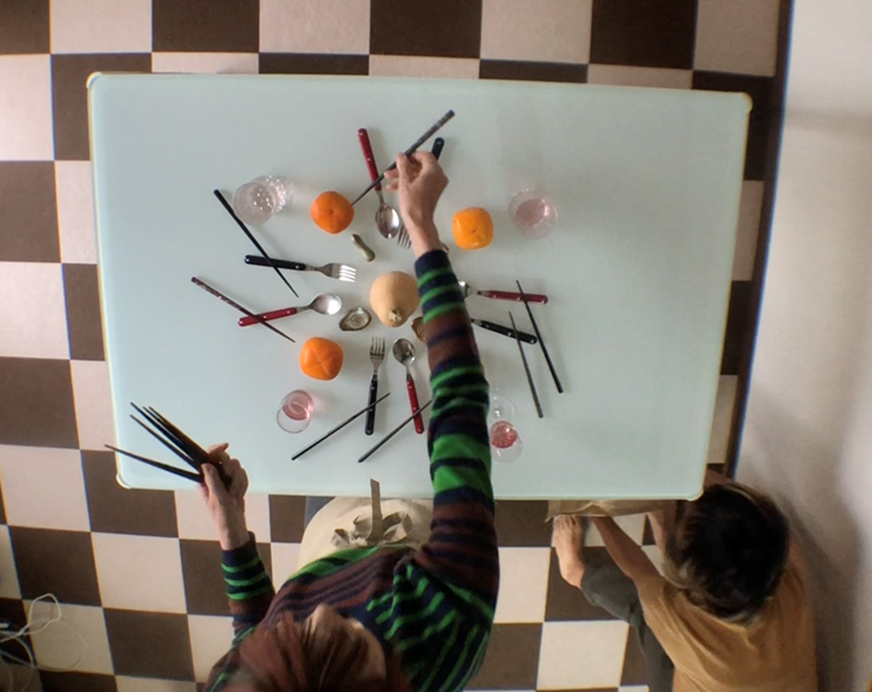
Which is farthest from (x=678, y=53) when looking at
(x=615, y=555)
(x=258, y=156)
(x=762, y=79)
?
(x=615, y=555)

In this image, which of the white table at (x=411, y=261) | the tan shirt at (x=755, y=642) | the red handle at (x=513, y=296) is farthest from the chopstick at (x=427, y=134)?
the tan shirt at (x=755, y=642)

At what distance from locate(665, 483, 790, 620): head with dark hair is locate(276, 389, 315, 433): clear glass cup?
0.70 metres

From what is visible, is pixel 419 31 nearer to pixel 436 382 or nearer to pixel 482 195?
pixel 482 195

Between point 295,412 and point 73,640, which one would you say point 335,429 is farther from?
point 73,640

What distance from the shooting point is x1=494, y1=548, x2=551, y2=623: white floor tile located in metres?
1.38

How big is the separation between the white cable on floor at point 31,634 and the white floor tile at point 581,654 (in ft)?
4.00

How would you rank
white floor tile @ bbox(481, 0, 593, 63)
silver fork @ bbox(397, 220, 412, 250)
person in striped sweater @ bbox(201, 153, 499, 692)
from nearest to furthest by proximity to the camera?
person in striped sweater @ bbox(201, 153, 499, 692) < silver fork @ bbox(397, 220, 412, 250) < white floor tile @ bbox(481, 0, 593, 63)

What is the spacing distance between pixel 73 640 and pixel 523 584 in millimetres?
1197

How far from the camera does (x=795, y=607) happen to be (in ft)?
3.22

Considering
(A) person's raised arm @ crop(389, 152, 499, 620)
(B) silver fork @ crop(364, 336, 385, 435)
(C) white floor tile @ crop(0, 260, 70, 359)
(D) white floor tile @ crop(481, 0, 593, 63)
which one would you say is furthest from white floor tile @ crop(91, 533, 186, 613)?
(D) white floor tile @ crop(481, 0, 593, 63)

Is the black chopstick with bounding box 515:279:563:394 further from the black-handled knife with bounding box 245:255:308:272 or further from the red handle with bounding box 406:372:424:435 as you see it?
the black-handled knife with bounding box 245:255:308:272

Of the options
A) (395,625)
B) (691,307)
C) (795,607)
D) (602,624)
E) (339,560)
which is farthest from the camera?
(602,624)

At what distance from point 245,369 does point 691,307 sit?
0.71 m

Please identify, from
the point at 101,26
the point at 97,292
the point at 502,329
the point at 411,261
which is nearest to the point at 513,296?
the point at 502,329
